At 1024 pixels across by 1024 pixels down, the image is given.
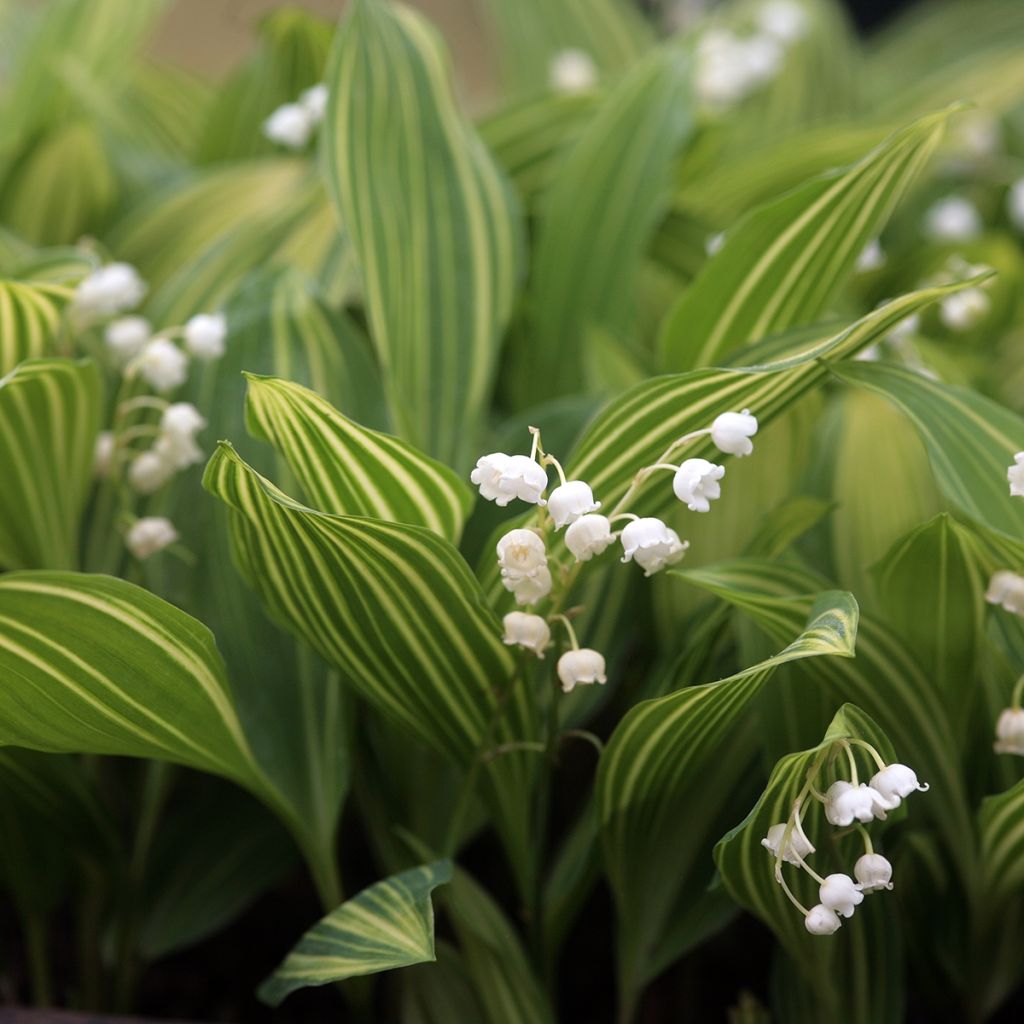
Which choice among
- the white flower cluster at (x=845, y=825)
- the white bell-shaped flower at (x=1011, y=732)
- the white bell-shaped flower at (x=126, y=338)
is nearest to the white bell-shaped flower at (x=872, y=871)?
the white flower cluster at (x=845, y=825)

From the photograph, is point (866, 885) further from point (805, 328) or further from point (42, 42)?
point (42, 42)

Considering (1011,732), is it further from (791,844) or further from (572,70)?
(572,70)

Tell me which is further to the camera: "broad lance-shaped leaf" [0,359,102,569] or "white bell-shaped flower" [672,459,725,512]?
"broad lance-shaped leaf" [0,359,102,569]

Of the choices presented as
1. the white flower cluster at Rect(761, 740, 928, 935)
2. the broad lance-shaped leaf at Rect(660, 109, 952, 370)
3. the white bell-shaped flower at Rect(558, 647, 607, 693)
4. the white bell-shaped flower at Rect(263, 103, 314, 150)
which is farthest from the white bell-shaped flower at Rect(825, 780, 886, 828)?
the white bell-shaped flower at Rect(263, 103, 314, 150)

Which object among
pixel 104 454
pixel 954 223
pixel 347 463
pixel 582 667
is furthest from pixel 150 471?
pixel 954 223

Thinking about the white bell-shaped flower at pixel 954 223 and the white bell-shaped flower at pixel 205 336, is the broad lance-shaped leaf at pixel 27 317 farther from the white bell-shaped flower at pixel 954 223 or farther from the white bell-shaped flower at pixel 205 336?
the white bell-shaped flower at pixel 954 223

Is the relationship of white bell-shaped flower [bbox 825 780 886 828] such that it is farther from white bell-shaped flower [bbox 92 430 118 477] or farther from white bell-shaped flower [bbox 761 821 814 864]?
white bell-shaped flower [bbox 92 430 118 477]
